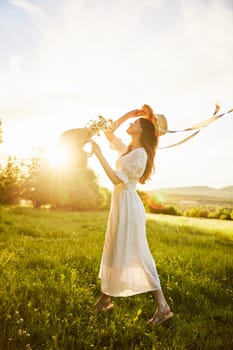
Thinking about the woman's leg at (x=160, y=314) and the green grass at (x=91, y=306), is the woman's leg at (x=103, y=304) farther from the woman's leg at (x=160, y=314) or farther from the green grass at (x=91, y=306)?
the woman's leg at (x=160, y=314)

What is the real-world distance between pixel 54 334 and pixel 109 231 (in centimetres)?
146

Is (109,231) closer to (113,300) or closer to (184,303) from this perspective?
(113,300)

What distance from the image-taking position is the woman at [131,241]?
4.83m

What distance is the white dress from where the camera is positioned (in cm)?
486

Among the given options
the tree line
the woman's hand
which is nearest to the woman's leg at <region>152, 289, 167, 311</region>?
the woman's hand

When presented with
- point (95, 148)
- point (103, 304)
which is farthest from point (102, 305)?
point (95, 148)

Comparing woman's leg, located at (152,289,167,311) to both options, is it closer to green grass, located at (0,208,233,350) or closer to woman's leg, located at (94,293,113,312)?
green grass, located at (0,208,233,350)

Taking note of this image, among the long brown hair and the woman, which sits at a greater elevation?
the long brown hair

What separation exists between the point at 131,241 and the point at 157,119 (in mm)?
1687

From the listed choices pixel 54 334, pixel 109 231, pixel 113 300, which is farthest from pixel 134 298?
pixel 54 334

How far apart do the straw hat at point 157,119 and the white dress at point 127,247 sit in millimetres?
492

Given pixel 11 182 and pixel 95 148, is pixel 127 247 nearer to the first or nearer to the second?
pixel 95 148

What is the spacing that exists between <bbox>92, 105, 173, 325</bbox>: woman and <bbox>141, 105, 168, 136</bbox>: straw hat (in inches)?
4.4

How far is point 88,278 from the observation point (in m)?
6.20
